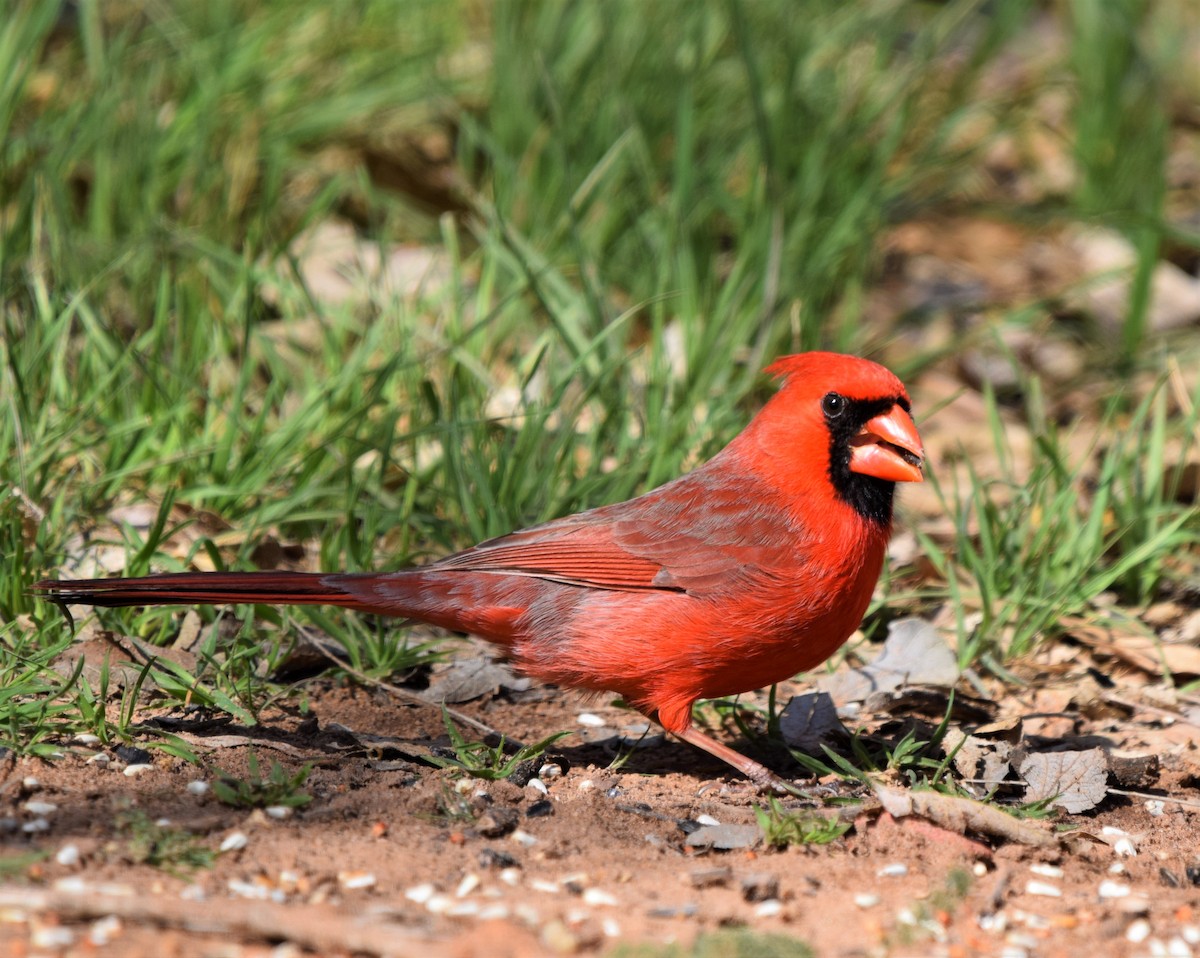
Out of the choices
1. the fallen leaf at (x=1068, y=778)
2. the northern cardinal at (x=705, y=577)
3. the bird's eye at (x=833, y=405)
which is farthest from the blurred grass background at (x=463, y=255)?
the bird's eye at (x=833, y=405)

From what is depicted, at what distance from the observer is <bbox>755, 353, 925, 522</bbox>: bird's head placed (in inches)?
128

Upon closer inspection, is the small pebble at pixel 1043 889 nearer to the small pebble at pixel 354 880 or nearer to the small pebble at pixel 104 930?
the small pebble at pixel 354 880

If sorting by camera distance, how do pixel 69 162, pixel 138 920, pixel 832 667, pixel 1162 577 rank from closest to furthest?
pixel 138 920, pixel 832 667, pixel 1162 577, pixel 69 162

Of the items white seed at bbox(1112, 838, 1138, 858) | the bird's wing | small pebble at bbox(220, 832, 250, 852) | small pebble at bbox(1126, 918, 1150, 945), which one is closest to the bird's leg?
the bird's wing

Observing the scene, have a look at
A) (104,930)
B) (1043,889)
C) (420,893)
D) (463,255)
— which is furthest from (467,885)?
(463,255)

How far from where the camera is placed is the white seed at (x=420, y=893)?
2.43 meters

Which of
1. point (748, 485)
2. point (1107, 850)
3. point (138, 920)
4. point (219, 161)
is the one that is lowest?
point (1107, 850)

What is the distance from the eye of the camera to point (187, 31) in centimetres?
532

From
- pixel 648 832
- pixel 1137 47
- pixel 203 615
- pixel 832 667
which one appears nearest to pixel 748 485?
pixel 832 667

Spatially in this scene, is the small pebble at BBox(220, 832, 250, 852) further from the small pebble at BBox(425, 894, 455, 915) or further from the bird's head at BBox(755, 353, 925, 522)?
the bird's head at BBox(755, 353, 925, 522)

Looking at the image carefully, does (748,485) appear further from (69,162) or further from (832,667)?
(69,162)

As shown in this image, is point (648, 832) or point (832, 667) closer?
point (648, 832)

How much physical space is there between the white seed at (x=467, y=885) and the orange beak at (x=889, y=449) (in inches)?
50.1

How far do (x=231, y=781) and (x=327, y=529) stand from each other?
109 cm
